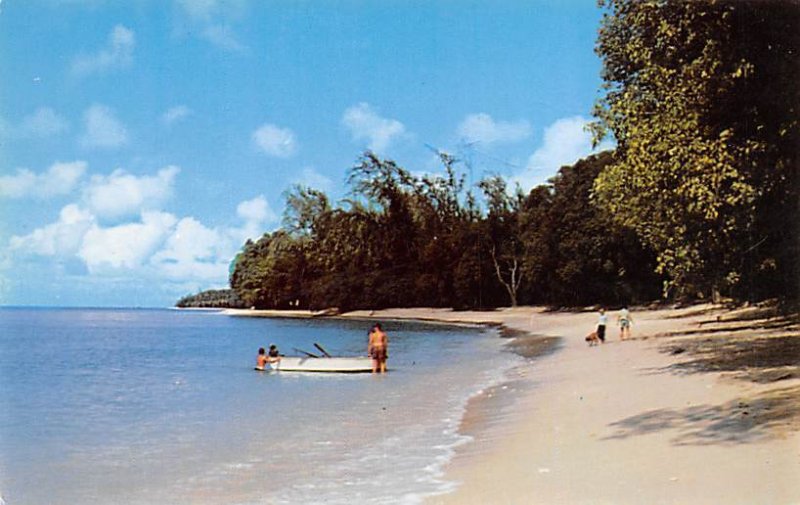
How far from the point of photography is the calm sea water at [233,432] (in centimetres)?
1128

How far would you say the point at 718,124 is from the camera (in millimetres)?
15570

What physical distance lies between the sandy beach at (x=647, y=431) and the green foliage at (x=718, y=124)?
320cm

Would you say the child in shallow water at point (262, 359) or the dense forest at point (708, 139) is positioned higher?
the dense forest at point (708, 139)

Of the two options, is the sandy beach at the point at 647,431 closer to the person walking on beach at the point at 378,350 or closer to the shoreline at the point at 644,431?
the shoreline at the point at 644,431

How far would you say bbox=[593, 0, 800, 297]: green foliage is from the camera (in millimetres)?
13875

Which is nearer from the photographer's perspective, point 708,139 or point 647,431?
point 647,431

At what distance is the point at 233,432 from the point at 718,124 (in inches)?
459

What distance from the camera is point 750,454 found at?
31.0 ft

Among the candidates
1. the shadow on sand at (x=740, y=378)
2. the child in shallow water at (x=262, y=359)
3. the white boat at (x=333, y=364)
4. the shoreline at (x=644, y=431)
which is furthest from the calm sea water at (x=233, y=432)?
the shadow on sand at (x=740, y=378)

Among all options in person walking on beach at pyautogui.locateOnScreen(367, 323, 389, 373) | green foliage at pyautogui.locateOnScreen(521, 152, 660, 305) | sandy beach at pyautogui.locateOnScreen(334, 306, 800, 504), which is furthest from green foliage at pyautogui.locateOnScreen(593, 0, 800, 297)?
green foliage at pyautogui.locateOnScreen(521, 152, 660, 305)

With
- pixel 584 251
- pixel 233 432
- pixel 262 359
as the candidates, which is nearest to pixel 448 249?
pixel 584 251

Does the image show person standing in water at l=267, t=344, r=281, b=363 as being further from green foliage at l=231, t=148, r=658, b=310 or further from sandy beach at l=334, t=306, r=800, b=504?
green foliage at l=231, t=148, r=658, b=310

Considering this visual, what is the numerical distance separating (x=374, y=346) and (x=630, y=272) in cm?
3551

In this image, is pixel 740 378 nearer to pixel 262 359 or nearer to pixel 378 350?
pixel 378 350
